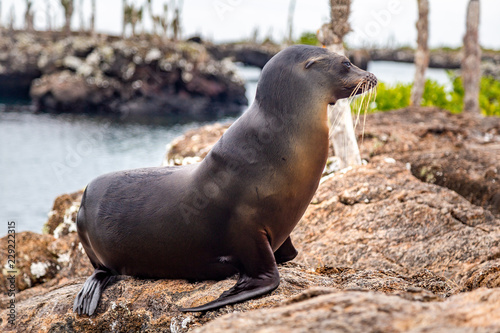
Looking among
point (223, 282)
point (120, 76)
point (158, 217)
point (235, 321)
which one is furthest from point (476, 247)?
point (120, 76)

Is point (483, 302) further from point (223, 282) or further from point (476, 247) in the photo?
point (476, 247)

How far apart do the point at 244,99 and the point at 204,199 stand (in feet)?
145

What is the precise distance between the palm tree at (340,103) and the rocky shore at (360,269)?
57cm

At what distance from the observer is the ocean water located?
16.5 metres

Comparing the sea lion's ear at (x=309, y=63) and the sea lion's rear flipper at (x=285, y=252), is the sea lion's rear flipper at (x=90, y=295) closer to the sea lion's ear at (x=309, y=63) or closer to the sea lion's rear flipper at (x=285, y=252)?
the sea lion's rear flipper at (x=285, y=252)

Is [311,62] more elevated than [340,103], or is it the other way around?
[311,62]

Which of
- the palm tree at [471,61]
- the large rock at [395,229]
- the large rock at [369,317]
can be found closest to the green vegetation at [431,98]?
the palm tree at [471,61]

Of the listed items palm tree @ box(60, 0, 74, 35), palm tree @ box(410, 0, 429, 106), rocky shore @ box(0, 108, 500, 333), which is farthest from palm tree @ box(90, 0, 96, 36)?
rocky shore @ box(0, 108, 500, 333)

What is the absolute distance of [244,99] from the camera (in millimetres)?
47062

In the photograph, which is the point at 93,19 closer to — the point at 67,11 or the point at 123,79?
the point at 67,11

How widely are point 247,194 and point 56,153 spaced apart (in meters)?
22.7

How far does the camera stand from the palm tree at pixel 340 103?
732 cm

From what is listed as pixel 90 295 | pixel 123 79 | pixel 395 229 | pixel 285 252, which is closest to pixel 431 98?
pixel 395 229

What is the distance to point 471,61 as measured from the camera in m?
15.1
